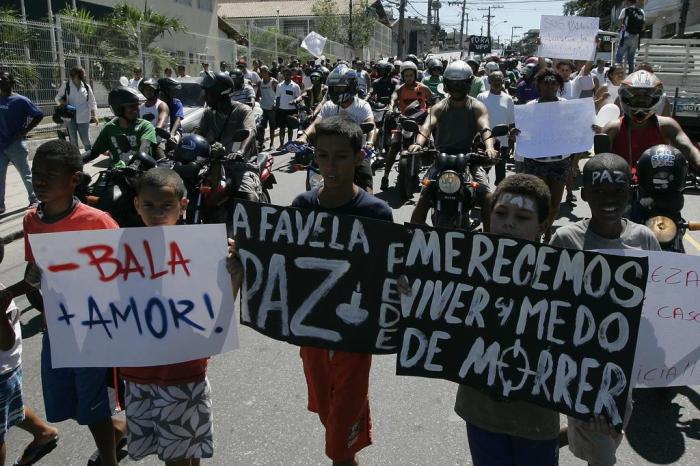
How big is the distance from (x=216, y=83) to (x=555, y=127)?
Result: 3.38 metres

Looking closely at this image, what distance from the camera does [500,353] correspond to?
92.3 inches

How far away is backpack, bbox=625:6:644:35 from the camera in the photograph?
14.5m

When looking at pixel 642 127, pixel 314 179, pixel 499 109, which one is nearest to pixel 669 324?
pixel 642 127

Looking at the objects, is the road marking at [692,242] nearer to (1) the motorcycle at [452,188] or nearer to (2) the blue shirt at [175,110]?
(1) the motorcycle at [452,188]

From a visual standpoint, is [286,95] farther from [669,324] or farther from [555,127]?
[669,324]

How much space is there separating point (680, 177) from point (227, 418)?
119 inches

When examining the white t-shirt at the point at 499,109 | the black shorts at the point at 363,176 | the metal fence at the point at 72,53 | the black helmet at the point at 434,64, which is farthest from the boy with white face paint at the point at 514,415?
the metal fence at the point at 72,53

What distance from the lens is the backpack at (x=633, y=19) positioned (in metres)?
14.5

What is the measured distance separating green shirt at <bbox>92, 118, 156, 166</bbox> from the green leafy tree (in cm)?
4969

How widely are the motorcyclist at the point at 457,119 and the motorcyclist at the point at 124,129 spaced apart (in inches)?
100

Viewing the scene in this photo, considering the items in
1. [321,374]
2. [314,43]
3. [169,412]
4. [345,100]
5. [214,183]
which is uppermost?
[314,43]

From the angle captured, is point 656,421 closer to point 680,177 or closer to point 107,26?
point 680,177

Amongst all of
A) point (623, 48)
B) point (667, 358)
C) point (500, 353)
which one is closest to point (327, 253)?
point (500, 353)

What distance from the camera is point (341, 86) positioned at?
24.5ft
